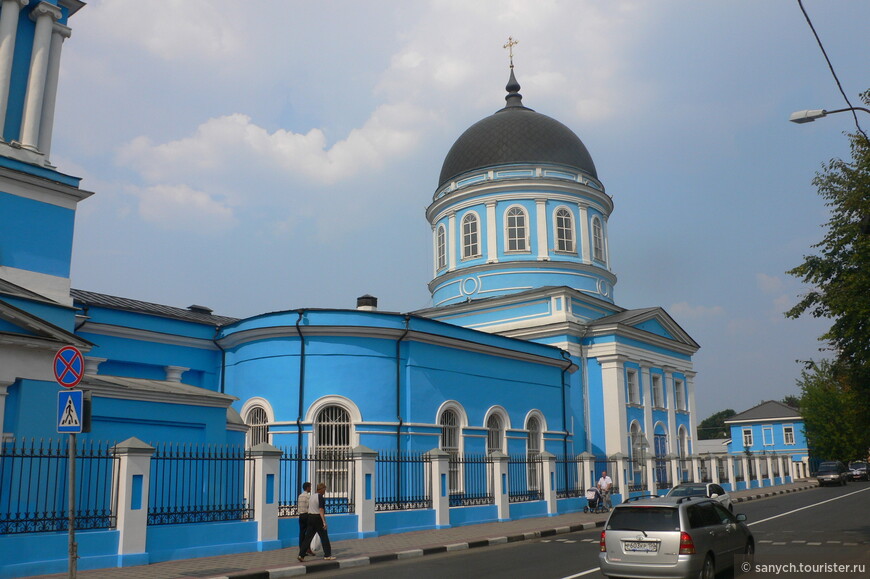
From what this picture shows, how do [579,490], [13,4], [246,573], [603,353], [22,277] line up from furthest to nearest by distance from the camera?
[603,353] < [579,490] < [13,4] < [22,277] < [246,573]

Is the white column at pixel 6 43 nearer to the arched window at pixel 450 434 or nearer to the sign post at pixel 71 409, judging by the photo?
the sign post at pixel 71 409

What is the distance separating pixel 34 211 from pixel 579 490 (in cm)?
1814

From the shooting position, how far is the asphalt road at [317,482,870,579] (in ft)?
38.3

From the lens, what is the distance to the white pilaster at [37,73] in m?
17.8

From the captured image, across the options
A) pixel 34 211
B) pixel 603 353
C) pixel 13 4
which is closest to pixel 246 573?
pixel 34 211

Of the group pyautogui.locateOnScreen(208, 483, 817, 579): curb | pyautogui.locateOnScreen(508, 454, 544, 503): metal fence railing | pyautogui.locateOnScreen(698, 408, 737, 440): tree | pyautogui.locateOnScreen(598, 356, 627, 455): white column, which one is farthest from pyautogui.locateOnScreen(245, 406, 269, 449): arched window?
pyautogui.locateOnScreen(698, 408, 737, 440): tree

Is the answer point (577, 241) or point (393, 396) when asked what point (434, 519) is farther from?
point (577, 241)

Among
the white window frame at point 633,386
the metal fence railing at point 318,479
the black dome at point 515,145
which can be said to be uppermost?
the black dome at point 515,145

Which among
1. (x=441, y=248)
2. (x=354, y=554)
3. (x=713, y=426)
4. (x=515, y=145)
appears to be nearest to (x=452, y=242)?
(x=441, y=248)

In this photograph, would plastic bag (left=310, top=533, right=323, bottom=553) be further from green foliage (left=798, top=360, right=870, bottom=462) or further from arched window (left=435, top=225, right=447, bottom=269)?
green foliage (left=798, top=360, right=870, bottom=462)

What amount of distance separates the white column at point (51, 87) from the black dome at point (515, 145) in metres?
20.4

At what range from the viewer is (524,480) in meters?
23.4

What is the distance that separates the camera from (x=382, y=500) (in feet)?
59.8

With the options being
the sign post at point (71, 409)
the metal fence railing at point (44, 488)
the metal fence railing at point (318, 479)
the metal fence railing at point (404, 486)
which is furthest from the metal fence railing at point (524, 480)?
the sign post at point (71, 409)
